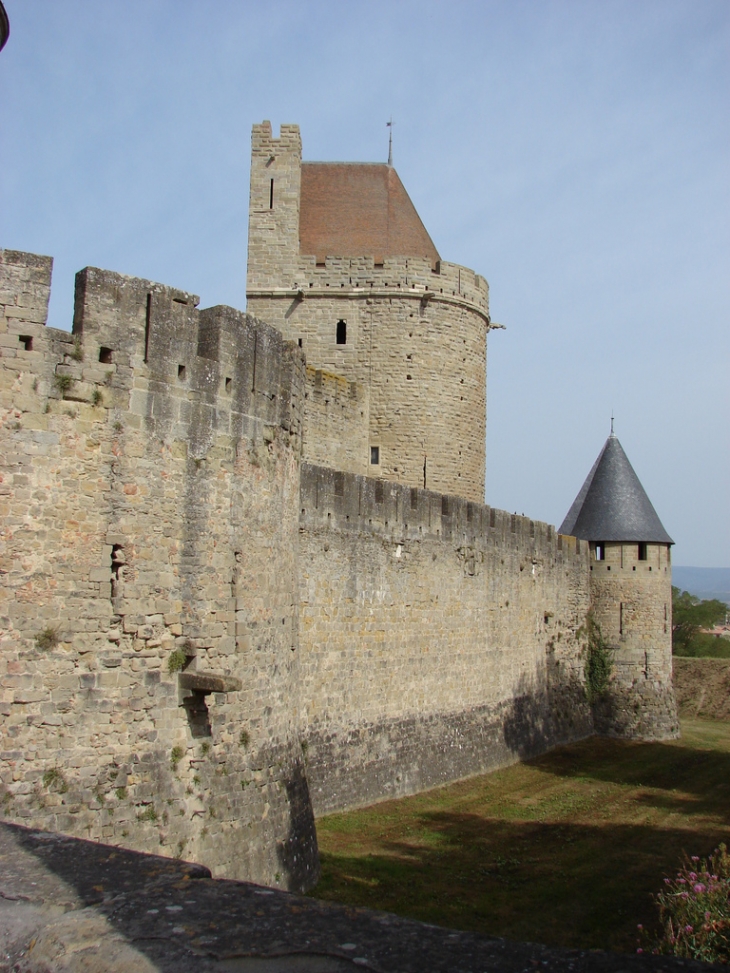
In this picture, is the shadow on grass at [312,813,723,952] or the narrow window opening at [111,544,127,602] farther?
the shadow on grass at [312,813,723,952]

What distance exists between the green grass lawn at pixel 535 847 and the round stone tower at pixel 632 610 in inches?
129

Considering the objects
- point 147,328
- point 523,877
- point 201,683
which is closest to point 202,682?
point 201,683

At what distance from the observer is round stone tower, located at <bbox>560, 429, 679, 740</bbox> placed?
20797 millimetres

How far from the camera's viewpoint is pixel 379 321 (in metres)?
19.6

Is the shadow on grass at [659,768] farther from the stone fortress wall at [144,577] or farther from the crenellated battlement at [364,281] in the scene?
the crenellated battlement at [364,281]

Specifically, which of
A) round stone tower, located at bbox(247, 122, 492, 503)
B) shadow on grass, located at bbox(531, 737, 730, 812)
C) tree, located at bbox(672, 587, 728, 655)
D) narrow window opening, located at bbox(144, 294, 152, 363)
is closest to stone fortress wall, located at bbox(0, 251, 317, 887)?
narrow window opening, located at bbox(144, 294, 152, 363)

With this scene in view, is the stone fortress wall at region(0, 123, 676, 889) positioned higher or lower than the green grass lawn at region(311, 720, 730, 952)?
higher

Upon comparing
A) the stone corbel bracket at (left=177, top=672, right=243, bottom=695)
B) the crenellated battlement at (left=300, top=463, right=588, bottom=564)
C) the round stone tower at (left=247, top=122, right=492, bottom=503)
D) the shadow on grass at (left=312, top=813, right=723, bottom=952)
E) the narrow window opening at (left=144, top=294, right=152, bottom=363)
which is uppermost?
the round stone tower at (left=247, top=122, right=492, bottom=503)

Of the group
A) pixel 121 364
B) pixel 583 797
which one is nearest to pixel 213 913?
pixel 121 364

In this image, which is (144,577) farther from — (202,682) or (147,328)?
(147,328)

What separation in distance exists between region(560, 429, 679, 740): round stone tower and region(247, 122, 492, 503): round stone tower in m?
3.27

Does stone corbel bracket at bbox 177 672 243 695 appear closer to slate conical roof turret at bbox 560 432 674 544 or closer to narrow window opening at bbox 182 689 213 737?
narrow window opening at bbox 182 689 213 737

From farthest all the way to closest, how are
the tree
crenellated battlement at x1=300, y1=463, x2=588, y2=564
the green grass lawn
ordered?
the tree
crenellated battlement at x1=300, y1=463, x2=588, y2=564
the green grass lawn

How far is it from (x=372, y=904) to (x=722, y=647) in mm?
38269
